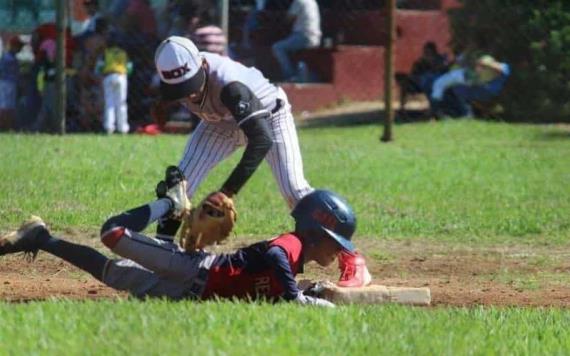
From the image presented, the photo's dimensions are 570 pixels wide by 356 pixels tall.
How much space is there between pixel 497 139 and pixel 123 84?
450 centimetres

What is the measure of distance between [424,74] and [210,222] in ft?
39.0

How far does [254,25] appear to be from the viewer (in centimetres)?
1895

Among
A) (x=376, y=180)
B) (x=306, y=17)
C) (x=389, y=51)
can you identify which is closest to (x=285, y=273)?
(x=376, y=180)

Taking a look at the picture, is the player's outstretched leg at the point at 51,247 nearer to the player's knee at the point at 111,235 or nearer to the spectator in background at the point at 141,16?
the player's knee at the point at 111,235

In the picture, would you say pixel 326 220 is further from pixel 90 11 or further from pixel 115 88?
pixel 90 11

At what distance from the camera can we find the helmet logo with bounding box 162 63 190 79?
7422 millimetres

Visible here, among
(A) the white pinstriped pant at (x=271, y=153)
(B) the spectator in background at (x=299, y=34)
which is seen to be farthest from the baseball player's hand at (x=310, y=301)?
(B) the spectator in background at (x=299, y=34)

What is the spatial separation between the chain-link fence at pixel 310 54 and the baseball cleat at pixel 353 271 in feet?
28.4

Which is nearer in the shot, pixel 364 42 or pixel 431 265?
pixel 431 265

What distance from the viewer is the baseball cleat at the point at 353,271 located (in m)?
7.82

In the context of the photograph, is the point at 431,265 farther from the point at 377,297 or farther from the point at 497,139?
the point at 497,139

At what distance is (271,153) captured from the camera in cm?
811

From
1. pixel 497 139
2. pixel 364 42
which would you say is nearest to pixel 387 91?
pixel 497 139

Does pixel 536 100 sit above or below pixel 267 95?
below
